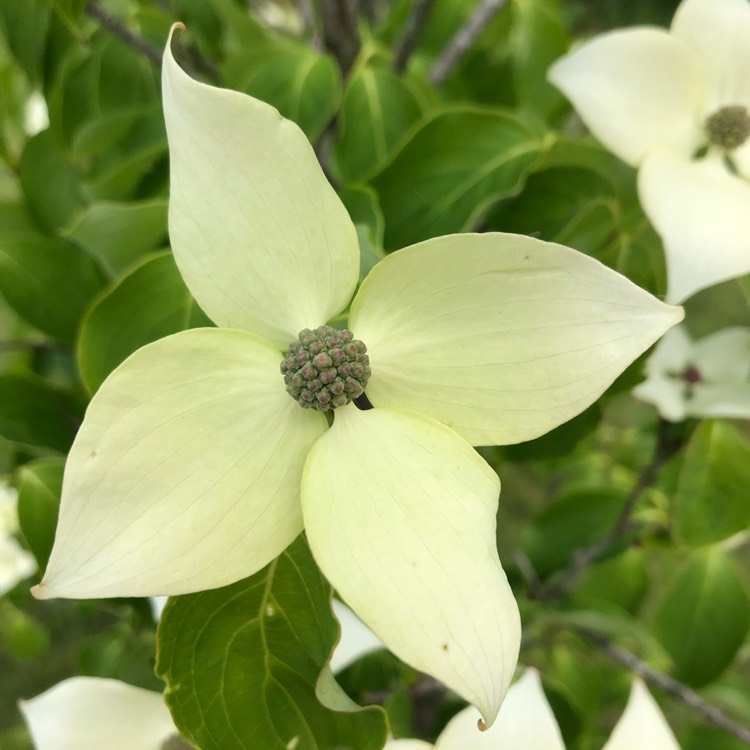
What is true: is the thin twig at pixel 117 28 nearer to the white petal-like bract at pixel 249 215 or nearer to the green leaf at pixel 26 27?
the green leaf at pixel 26 27

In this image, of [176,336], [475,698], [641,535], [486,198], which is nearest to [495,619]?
[475,698]

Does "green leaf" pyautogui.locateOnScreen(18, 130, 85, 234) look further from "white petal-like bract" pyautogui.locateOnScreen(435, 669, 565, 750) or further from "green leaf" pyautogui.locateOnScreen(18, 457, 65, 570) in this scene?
"white petal-like bract" pyautogui.locateOnScreen(435, 669, 565, 750)

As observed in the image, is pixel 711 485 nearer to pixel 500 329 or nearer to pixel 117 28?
pixel 500 329

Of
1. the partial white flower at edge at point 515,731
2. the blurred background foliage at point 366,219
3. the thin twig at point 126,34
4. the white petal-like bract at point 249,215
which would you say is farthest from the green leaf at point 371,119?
the partial white flower at edge at point 515,731

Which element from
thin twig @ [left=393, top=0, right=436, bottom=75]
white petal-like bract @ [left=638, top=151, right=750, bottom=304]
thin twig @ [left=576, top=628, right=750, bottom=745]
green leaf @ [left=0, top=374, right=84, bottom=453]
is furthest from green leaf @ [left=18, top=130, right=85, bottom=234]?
thin twig @ [left=576, top=628, right=750, bottom=745]

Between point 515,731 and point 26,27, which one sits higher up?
point 26,27

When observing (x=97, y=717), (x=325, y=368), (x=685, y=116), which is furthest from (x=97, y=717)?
(x=685, y=116)
